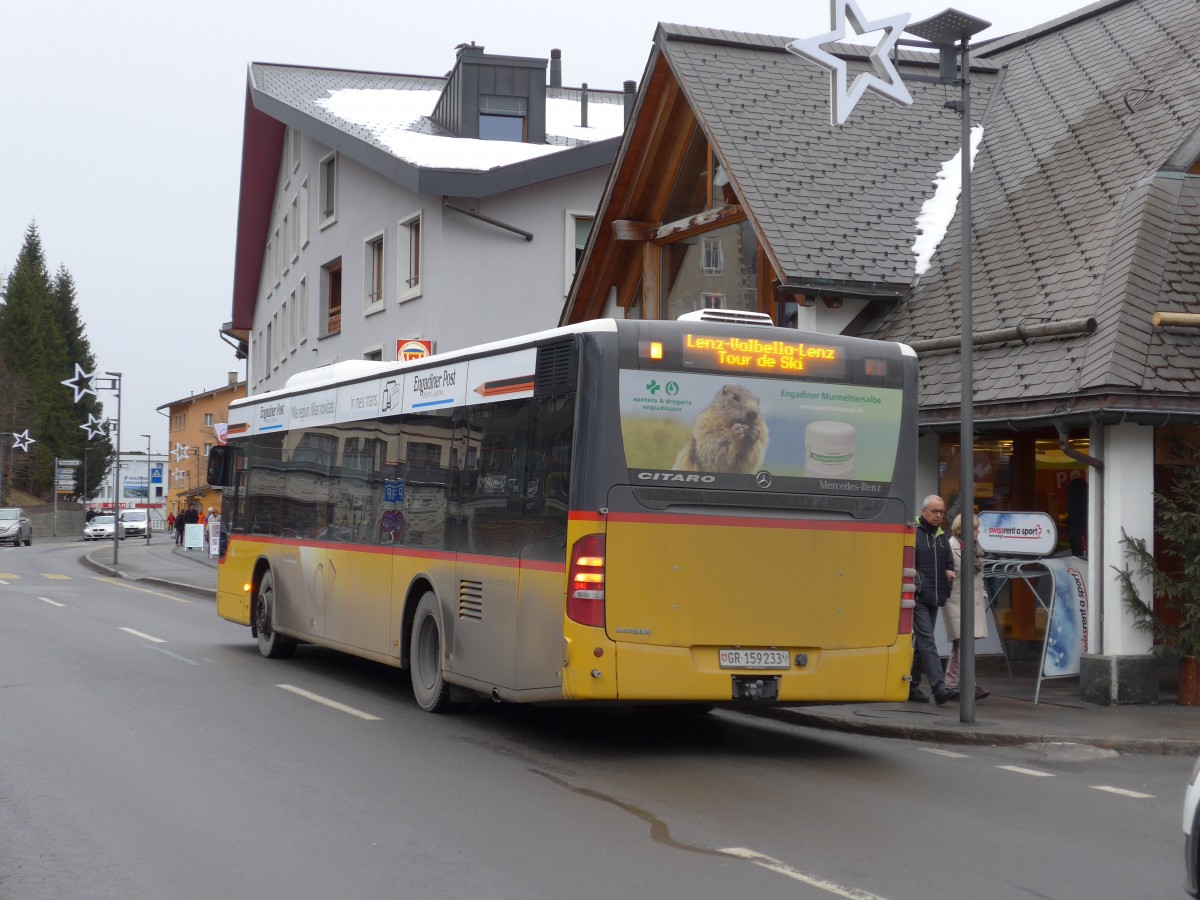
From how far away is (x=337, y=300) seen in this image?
3912 cm

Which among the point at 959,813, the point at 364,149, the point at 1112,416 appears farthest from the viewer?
the point at 364,149

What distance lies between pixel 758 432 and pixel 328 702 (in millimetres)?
5198

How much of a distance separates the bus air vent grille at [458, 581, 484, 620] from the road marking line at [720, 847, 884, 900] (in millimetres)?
4399

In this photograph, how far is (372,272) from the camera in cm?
3538

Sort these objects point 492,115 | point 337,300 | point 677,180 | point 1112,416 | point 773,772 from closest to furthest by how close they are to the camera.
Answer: point 773,772, point 1112,416, point 677,180, point 492,115, point 337,300

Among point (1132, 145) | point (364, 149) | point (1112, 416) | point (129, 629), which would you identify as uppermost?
point (364, 149)

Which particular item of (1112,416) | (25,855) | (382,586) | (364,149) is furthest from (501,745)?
(364,149)

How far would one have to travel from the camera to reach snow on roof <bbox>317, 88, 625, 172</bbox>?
32.6 meters

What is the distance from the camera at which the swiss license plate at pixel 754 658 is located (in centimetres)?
1036

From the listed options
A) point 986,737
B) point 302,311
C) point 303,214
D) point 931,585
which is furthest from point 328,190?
point 986,737

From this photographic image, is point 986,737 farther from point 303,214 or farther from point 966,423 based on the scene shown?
point 303,214

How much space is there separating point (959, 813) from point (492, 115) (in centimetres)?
2984

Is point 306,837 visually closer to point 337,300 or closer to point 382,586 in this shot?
point 382,586

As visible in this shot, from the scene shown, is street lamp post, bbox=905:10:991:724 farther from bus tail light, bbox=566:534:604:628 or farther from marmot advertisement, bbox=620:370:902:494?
bus tail light, bbox=566:534:604:628
